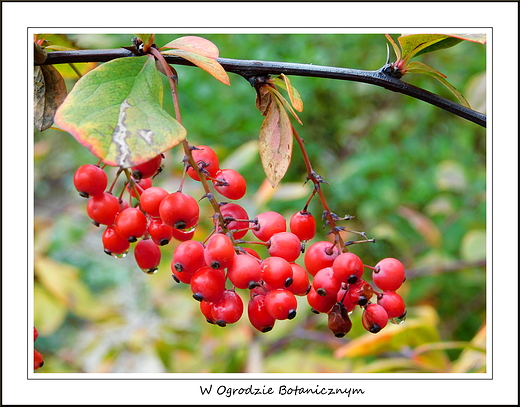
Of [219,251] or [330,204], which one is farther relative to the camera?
[330,204]

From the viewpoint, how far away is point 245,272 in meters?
0.69

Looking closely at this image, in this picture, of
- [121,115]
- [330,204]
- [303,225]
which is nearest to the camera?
[121,115]

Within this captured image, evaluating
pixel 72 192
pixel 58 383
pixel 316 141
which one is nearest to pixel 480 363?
pixel 58 383

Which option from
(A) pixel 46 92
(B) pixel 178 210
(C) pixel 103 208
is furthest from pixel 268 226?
(A) pixel 46 92

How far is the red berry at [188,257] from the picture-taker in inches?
27.7

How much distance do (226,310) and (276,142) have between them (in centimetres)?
30

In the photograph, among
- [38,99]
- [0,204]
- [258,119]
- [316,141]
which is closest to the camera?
[38,99]

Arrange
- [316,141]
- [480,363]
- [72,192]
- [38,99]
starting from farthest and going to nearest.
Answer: [72,192] < [316,141] < [480,363] < [38,99]

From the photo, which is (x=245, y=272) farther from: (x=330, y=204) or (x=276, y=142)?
(x=330, y=204)

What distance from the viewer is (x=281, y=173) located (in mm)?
818

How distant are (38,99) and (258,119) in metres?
1.78

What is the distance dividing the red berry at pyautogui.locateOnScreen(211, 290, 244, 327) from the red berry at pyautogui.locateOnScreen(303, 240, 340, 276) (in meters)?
0.15

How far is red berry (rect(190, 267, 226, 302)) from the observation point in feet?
2.29

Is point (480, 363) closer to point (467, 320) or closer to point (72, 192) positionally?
point (467, 320)
